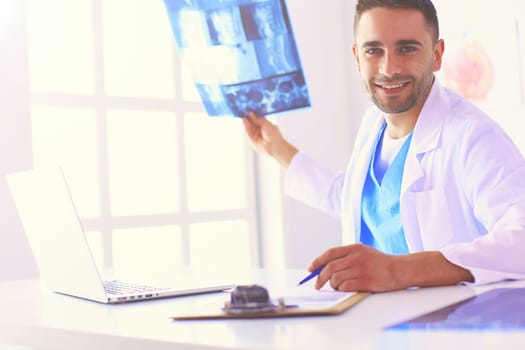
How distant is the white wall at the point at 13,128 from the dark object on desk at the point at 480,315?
1710 millimetres

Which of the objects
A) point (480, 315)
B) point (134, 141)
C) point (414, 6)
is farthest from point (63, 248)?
point (134, 141)

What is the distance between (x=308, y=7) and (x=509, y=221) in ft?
8.20

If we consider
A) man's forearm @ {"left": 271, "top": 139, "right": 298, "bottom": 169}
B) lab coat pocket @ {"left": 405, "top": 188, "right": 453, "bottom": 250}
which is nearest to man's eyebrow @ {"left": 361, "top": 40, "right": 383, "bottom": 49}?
lab coat pocket @ {"left": 405, "top": 188, "right": 453, "bottom": 250}

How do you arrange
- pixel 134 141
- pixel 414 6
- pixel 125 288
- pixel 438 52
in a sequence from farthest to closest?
pixel 134 141, pixel 438 52, pixel 414 6, pixel 125 288

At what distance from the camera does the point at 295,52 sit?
204 cm

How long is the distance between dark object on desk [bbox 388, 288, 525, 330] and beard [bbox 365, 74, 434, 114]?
0.83m

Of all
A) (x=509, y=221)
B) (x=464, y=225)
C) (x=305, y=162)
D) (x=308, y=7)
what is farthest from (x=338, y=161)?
(x=509, y=221)

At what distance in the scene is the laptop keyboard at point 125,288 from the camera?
56.1 inches

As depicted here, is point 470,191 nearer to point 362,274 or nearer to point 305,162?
point 362,274

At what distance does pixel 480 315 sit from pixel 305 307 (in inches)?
9.1

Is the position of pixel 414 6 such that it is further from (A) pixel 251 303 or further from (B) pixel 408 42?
(A) pixel 251 303

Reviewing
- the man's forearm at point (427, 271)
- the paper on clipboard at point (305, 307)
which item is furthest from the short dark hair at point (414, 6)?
the paper on clipboard at point (305, 307)

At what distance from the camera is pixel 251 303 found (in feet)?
3.44

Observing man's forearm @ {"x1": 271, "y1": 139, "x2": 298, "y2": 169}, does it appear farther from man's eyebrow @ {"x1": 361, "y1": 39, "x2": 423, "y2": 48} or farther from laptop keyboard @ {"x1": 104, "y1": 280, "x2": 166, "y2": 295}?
laptop keyboard @ {"x1": 104, "y1": 280, "x2": 166, "y2": 295}
